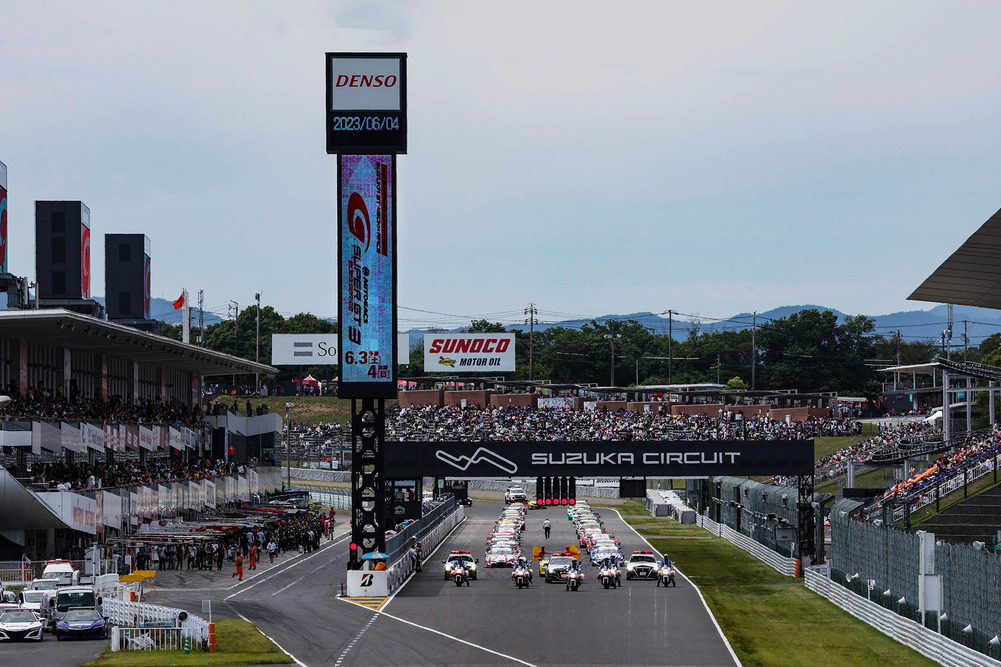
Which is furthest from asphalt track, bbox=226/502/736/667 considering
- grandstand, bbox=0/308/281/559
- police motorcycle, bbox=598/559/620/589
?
grandstand, bbox=0/308/281/559

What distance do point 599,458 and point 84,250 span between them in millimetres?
32338

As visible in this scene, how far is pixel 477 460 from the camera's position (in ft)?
180

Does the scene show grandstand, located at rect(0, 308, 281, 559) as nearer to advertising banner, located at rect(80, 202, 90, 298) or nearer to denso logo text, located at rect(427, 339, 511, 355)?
advertising banner, located at rect(80, 202, 90, 298)

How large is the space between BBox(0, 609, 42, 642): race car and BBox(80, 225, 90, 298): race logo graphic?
117 ft

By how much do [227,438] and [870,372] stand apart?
333 ft

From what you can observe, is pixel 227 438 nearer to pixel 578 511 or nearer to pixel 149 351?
pixel 149 351

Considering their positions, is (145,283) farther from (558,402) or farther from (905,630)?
(905,630)

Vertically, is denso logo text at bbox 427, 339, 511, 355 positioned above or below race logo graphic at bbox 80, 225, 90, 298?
below

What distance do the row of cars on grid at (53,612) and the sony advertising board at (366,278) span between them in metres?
13.0

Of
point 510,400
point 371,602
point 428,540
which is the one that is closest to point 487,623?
point 371,602

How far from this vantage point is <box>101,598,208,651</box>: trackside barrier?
117 feet

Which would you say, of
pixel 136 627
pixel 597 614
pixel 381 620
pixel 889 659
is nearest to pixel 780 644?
pixel 889 659

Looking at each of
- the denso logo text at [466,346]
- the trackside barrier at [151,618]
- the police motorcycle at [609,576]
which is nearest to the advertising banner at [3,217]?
the trackside barrier at [151,618]

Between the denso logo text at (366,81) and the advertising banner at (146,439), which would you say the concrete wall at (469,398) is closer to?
the advertising banner at (146,439)
